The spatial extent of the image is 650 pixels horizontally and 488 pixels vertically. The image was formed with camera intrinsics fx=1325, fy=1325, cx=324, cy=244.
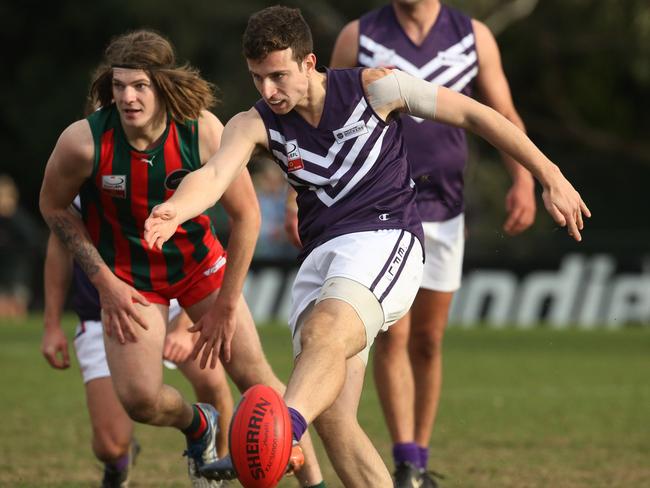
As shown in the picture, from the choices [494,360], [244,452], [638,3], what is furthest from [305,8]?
[244,452]

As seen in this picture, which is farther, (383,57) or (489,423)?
(489,423)

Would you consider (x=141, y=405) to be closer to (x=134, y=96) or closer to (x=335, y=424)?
(x=335, y=424)

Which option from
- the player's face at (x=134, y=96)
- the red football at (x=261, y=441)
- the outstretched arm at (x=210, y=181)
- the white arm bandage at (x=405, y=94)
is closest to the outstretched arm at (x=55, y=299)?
the player's face at (x=134, y=96)

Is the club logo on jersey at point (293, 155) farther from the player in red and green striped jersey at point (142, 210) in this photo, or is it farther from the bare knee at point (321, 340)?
the bare knee at point (321, 340)

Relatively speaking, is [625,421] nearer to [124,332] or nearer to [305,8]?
[124,332]

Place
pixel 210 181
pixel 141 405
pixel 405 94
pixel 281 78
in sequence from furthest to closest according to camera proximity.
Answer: pixel 141 405, pixel 405 94, pixel 281 78, pixel 210 181

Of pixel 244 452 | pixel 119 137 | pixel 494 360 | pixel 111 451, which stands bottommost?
pixel 494 360

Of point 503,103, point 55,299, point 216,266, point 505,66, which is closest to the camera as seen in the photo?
point 216,266

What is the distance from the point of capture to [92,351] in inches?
284

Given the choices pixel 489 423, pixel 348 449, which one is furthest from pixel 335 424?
pixel 489 423

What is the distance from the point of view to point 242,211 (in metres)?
6.17

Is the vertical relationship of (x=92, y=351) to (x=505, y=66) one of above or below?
below

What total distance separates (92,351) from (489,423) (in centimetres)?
338

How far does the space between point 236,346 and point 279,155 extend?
1116 millimetres
